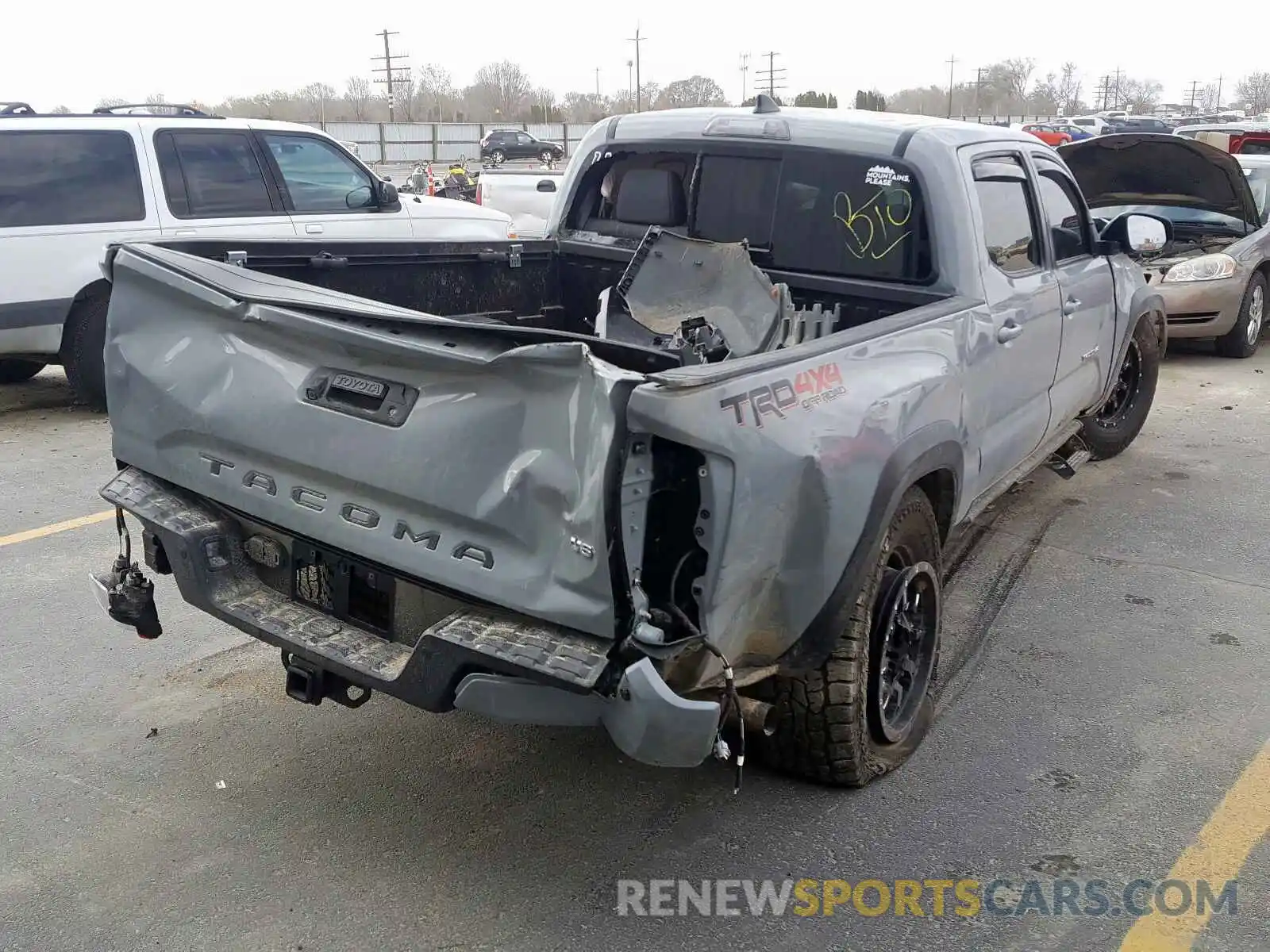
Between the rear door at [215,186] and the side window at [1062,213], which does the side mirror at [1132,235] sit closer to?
the side window at [1062,213]

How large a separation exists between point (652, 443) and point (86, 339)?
6.56m

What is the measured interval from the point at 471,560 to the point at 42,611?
2.84 metres

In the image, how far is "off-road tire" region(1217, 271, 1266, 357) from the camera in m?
10.2

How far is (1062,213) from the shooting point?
212 inches

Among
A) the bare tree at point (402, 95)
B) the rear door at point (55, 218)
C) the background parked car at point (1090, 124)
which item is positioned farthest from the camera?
the bare tree at point (402, 95)

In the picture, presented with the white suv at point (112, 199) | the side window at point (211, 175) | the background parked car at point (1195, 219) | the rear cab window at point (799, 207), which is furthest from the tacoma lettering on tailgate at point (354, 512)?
the background parked car at point (1195, 219)

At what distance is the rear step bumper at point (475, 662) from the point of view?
252 centimetres

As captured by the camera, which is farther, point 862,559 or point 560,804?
point 560,804

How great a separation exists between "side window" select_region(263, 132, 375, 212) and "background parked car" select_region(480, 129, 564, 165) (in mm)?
40160

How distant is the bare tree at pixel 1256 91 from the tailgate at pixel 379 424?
131m

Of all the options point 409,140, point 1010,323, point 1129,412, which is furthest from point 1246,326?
point 409,140

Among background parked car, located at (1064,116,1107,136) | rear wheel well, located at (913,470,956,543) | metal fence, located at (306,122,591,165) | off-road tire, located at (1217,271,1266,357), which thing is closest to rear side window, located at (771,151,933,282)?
rear wheel well, located at (913,470,956,543)

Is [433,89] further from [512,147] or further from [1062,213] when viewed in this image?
[1062,213]

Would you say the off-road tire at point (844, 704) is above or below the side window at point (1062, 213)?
below
